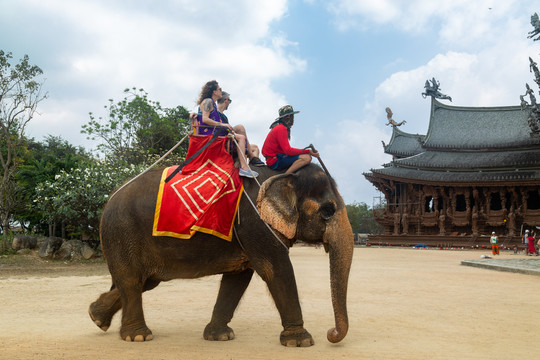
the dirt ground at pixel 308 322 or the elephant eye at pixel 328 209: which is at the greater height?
the elephant eye at pixel 328 209

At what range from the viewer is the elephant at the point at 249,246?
5770 mm

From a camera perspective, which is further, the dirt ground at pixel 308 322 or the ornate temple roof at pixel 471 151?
the ornate temple roof at pixel 471 151

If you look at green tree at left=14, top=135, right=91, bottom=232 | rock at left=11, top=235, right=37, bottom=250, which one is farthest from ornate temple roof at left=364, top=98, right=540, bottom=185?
rock at left=11, top=235, right=37, bottom=250

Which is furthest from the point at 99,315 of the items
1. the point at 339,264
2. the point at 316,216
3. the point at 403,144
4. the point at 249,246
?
the point at 403,144

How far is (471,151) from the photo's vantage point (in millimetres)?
40844

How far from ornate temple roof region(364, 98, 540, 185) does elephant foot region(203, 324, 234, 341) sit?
32949 millimetres

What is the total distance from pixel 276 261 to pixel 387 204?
1459 inches

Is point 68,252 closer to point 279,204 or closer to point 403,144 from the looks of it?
point 279,204

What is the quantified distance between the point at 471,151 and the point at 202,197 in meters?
38.6

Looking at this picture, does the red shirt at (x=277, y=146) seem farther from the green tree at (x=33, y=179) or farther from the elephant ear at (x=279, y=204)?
the green tree at (x=33, y=179)

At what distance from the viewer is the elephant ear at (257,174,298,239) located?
18.9 feet

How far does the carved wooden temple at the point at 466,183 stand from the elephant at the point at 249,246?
1286 inches

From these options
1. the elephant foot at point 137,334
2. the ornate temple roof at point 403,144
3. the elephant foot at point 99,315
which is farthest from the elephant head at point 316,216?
the ornate temple roof at point 403,144

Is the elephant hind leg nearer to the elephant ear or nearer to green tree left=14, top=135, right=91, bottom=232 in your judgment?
the elephant ear
